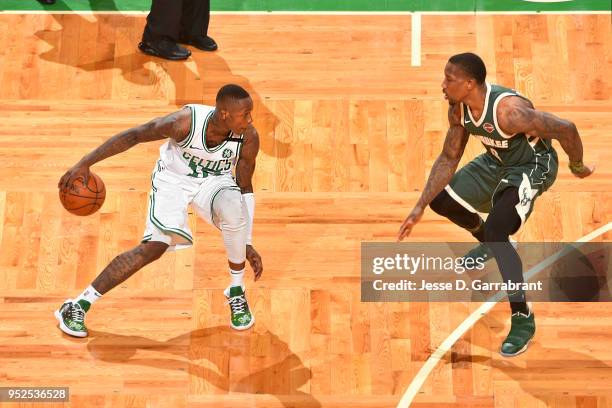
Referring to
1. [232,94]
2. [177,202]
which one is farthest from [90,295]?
[232,94]

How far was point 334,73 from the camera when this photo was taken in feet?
32.6

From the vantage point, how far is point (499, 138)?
7.61 metres

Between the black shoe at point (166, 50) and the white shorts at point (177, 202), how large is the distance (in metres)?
2.36

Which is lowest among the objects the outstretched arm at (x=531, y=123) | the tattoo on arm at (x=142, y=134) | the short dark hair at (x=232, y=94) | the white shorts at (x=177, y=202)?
the white shorts at (x=177, y=202)

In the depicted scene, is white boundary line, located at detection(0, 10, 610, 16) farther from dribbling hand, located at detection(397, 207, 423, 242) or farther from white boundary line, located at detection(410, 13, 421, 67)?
dribbling hand, located at detection(397, 207, 423, 242)

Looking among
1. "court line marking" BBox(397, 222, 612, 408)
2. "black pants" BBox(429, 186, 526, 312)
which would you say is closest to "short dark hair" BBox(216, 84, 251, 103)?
"black pants" BBox(429, 186, 526, 312)

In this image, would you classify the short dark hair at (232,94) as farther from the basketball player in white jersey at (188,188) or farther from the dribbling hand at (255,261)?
the dribbling hand at (255,261)

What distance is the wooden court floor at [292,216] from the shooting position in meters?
7.79
